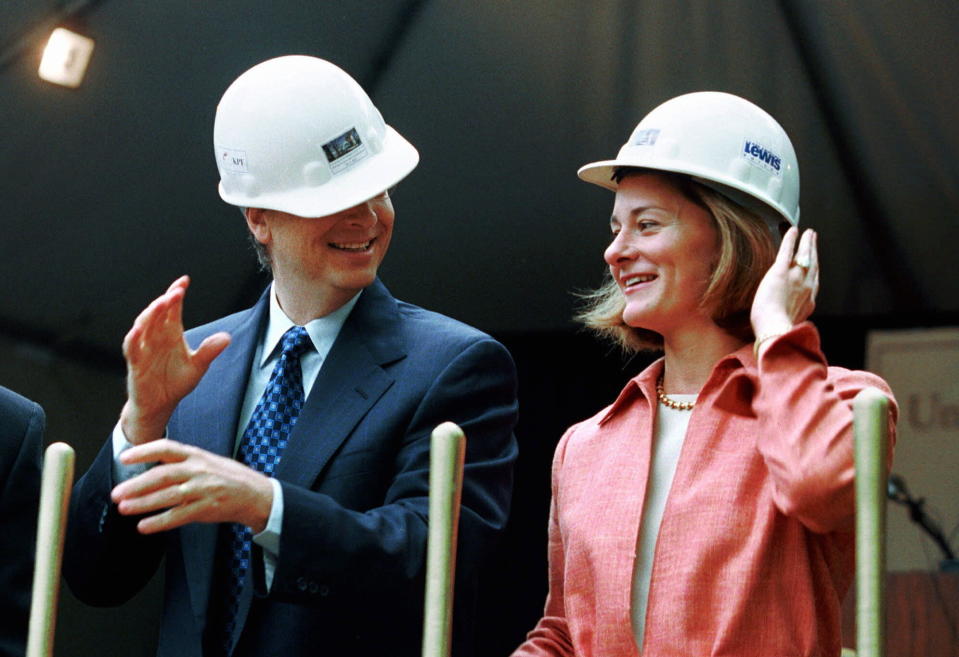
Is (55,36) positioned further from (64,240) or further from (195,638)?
(195,638)

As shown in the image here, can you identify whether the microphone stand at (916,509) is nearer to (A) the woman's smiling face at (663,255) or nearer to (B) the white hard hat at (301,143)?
(A) the woman's smiling face at (663,255)

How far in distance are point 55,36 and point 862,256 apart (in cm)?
200

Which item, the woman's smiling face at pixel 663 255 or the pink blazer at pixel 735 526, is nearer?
the pink blazer at pixel 735 526

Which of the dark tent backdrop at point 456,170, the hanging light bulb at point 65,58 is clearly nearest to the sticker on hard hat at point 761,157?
the dark tent backdrop at point 456,170

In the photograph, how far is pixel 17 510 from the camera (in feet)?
7.05

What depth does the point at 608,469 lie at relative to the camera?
2.03 metres

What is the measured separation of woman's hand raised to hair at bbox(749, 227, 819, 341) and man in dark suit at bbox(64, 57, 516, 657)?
386 millimetres

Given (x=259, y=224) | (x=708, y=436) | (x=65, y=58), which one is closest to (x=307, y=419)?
(x=259, y=224)

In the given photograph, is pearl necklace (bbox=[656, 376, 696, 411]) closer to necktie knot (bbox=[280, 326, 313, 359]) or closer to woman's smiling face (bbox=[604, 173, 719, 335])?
woman's smiling face (bbox=[604, 173, 719, 335])

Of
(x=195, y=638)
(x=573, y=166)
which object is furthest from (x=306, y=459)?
(x=573, y=166)

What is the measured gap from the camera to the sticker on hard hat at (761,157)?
83.2 inches

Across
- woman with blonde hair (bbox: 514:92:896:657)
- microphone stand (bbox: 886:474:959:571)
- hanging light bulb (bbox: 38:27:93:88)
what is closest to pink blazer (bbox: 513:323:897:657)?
woman with blonde hair (bbox: 514:92:896:657)

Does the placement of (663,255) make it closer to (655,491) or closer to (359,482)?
(655,491)

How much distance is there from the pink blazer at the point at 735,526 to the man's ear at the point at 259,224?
571 mm
